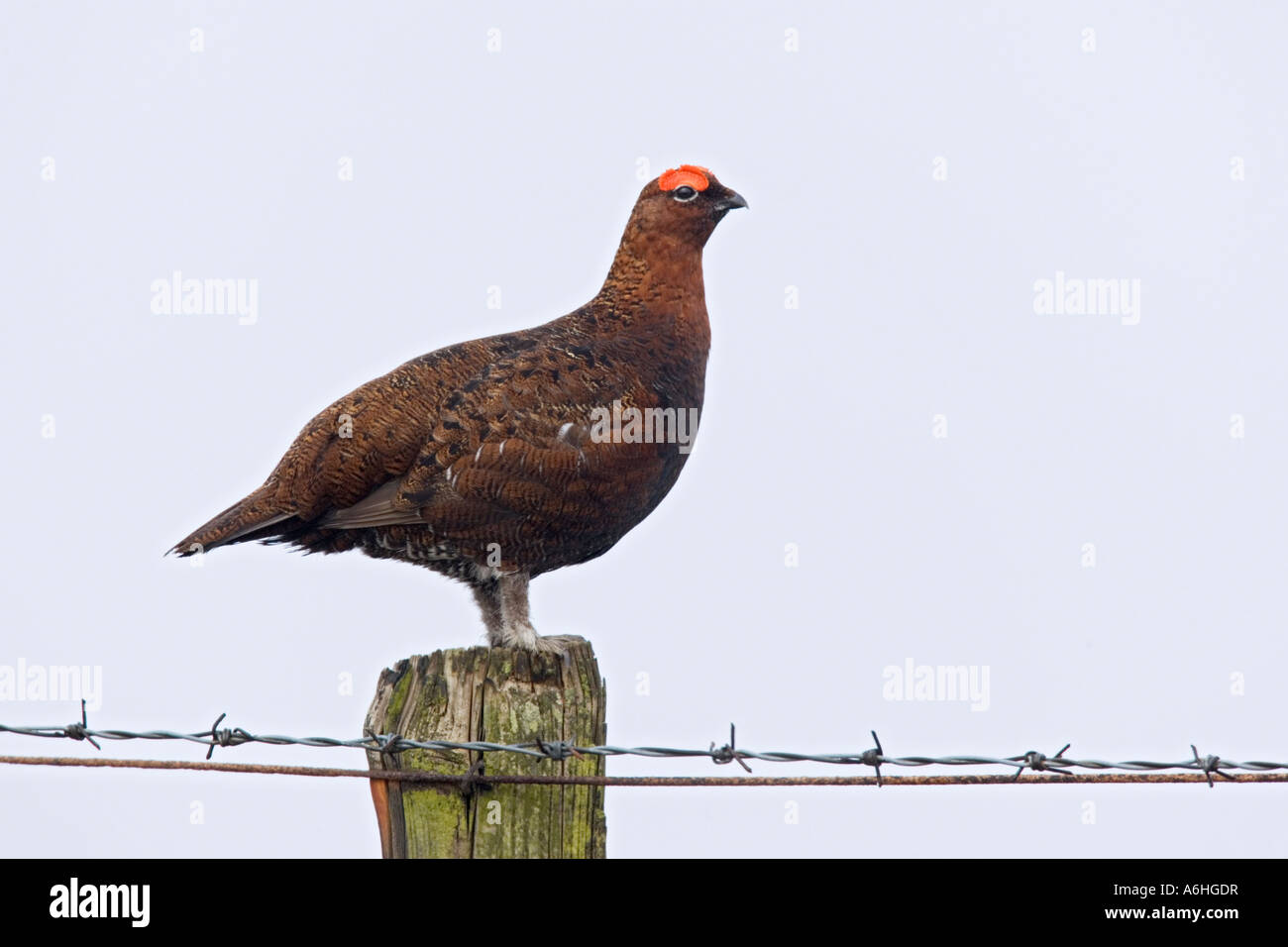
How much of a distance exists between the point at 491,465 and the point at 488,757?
1.78 metres

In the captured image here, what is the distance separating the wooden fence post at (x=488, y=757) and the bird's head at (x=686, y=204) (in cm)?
279

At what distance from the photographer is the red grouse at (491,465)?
591 centimetres

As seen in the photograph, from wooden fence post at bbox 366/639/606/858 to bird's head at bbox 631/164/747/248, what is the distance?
2789 mm

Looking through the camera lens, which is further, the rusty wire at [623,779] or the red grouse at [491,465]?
the red grouse at [491,465]

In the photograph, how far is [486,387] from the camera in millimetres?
6016

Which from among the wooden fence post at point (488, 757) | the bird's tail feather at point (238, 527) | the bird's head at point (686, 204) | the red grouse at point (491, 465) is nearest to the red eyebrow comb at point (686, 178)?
the bird's head at point (686, 204)

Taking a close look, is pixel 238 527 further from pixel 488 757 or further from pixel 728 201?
pixel 728 201

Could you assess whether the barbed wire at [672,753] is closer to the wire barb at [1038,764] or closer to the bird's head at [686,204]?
the wire barb at [1038,764]

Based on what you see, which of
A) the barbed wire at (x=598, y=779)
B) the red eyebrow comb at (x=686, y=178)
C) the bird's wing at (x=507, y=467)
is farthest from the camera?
the red eyebrow comb at (x=686, y=178)

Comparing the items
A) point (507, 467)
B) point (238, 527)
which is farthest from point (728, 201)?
point (238, 527)

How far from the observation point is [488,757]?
434cm

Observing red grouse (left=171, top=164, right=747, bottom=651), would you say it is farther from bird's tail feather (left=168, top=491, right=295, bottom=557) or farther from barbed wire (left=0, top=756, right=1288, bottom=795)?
barbed wire (left=0, top=756, right=1288, bottom=795)

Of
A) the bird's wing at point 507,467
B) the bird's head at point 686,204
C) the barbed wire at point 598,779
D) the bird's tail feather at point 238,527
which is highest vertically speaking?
the bird's head at point 686,204

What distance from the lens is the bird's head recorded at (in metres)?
6.73
